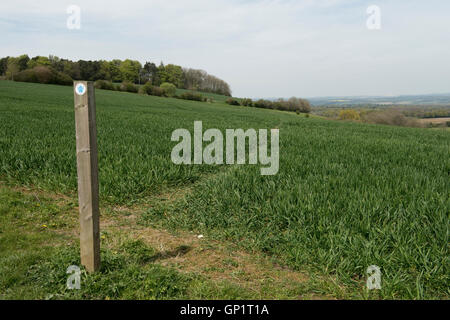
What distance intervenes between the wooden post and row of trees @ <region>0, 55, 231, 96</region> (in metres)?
63.9

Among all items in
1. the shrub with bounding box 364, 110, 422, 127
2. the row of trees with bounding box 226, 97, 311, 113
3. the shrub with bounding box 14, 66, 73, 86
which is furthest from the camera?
the row of trees with bounding box 226, 97, 311, 113

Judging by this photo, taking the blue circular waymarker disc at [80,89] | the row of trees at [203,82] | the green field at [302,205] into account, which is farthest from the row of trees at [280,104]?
the blue circular waymarker disc at [80,89]

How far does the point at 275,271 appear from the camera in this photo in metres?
3.38

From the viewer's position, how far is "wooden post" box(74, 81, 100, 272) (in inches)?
112

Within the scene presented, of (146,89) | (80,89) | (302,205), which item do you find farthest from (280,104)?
(80,89)

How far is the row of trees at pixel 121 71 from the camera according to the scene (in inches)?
2534

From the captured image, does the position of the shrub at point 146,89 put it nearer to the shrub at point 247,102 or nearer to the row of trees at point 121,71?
the row of trees at point 121,71

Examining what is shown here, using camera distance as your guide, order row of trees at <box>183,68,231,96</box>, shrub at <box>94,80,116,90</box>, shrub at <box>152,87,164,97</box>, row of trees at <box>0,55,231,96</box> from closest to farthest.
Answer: shrub at <box>94,80,116,90</box>, shrub at <box>152,87,164,97</box>, row of trees at <box>0,55,231,96</box>, row of trees at <box>183,68,231,96</box>

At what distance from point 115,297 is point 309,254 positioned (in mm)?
2127

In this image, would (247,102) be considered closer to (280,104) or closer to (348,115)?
(280,104)

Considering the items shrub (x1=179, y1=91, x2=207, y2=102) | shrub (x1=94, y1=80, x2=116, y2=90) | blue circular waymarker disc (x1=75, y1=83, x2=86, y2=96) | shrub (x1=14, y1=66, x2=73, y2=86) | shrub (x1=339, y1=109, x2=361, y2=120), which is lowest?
blue circular waymarker disc (x1=75, y1=83, x2=86, y2=96)

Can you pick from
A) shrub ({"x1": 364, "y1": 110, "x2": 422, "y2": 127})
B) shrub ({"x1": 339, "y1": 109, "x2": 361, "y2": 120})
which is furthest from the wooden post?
shrub ({"x1": 339, "y1": 109, "x2": 361, "y2": 120})

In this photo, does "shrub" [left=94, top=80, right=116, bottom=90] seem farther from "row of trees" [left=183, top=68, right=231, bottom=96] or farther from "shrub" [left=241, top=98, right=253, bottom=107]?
"row of trees" [left=183, top=68, right=231, bottom=96]

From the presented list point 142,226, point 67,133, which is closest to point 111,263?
point 142,226
